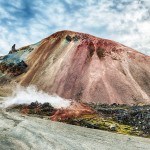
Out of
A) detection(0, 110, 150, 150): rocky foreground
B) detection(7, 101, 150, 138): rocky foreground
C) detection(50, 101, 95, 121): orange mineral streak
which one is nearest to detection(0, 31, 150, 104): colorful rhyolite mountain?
detection(7, 101, 150, 138): rocky foreground

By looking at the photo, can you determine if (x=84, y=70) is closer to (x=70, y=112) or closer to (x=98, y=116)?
(x=98, y=116)

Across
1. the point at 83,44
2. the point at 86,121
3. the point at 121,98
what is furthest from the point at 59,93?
the point at 86,121

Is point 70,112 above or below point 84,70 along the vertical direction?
below

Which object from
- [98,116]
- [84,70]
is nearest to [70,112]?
[98,116]

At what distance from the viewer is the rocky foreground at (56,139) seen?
28500mm

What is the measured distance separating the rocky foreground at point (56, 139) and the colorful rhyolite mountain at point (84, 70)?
30.6 metres

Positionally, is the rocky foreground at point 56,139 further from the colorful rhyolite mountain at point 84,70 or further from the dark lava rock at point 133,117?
the colorful rhyolite mountain at point 84,70

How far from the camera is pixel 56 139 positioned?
3150 cm

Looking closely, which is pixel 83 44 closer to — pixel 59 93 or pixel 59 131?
pixel 59 93

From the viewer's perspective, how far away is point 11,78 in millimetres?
91125

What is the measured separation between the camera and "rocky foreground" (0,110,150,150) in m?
28.5

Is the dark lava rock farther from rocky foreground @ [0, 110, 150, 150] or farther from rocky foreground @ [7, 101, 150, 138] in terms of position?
rocky foreground @ [0, 110, 150, 150]

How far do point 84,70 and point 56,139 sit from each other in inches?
1834

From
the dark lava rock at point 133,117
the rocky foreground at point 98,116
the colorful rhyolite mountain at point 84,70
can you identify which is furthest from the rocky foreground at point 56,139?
the colorful rhyolite mountain at point 84,70
